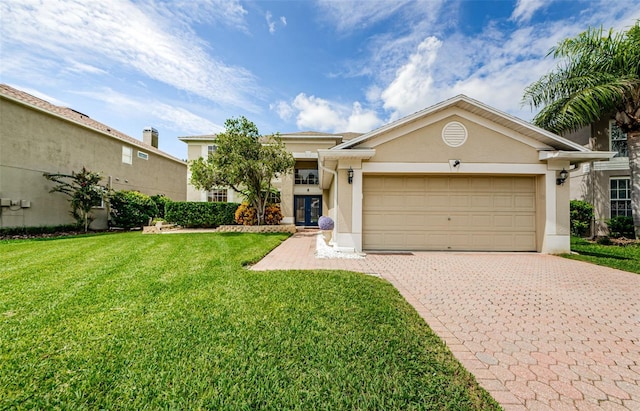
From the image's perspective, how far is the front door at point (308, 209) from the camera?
19078 mm

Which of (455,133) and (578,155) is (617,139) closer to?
(578,155)

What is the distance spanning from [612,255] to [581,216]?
17.7 feet

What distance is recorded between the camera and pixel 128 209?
15.3 metres

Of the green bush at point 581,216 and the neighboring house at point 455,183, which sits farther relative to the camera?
the green bush at point 581,216

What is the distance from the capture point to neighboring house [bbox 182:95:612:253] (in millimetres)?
8211

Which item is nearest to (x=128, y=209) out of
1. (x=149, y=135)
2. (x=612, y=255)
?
(x=149, y=135)

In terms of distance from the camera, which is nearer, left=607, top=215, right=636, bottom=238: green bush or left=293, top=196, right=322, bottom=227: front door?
left=607, top=215, right=636, bottom=238: green bush

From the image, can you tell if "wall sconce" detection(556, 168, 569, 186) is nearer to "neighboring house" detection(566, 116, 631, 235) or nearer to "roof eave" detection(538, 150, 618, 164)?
Result: "roof eave" detection(538, 150, 618, 164)

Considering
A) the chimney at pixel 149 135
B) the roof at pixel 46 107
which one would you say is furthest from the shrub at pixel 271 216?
the chimney at pixel 149 135

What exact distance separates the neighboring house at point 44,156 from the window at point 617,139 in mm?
27744

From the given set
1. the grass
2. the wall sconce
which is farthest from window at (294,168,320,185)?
the grass

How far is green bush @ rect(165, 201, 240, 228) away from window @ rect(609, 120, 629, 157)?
20276 mm

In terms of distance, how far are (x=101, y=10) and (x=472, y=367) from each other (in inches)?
492

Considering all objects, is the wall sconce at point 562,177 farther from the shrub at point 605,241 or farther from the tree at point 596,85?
the shrub at point 605,241
